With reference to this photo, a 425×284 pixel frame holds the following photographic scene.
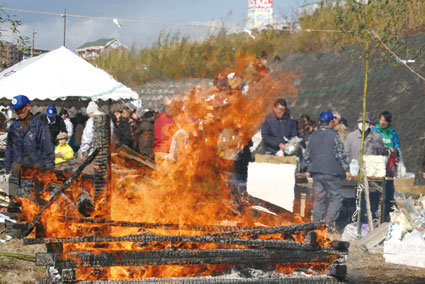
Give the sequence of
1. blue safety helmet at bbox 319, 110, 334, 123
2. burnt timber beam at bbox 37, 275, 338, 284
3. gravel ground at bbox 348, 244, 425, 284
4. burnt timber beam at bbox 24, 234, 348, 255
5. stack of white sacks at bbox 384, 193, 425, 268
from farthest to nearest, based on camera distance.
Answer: blue safety helmet at bbox 319, 110, 334, 123 < stack of white sacks at bbox 384, 193, 425, 268 < gravel ground at bbox 348, 244, 425, 284 < burnt timber beam at bbox 24, 234, 348, 255 < burnt timber beam at bbox 37, 275, 338, 284

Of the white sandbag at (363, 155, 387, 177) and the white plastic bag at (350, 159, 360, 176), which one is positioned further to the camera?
the white plastic bag at (350, 159, 360, 176)

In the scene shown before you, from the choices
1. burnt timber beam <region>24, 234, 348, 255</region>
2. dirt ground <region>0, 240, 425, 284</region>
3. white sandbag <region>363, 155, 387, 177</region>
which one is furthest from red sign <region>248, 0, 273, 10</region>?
burnt timber beam <region>24, 234, 348, 255</region>

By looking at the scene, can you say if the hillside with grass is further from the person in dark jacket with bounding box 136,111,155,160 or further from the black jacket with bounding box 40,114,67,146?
the black jacket with bounding box 40,114,67,146


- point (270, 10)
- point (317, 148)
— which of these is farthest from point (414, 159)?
point (270, 10)

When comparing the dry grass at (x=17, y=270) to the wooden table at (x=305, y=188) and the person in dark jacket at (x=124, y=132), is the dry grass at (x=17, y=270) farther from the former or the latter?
the person in dark jacket at (x=124, y=132)

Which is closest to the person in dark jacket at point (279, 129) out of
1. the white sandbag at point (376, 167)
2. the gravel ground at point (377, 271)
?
the white sandbag at point (376, 167)

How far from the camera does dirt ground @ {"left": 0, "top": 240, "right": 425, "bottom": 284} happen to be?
6781 mm

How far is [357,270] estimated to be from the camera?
24.8ft

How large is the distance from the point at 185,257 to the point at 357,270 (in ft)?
11.4

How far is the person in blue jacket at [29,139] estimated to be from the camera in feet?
26.9

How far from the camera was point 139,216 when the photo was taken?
6145 mm

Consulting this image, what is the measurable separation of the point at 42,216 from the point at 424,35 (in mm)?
17029

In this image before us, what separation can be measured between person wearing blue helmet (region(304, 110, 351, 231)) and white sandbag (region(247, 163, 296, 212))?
0.45 metres

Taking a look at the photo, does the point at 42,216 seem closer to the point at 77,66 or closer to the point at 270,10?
the point at 77,66
